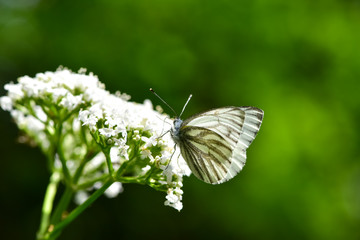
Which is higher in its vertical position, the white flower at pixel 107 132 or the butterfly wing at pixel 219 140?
the butterfly wing at pixel 219 140

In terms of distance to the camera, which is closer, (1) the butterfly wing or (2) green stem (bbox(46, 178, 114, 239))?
(2) green stem (bbox(46, 178, 114, 239))

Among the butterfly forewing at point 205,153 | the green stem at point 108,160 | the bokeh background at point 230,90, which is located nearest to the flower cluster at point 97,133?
the green stem at point 108,160

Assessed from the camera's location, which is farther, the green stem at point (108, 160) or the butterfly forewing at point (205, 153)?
the butterfly forewing at point (205, 153)

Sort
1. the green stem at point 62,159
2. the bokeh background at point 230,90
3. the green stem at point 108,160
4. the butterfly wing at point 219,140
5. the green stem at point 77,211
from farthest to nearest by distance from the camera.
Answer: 1. the bokeh background at point 230,90
2. the butterfly wing at point 219,140
3. the green stem at point 62,159
4. the green stem at point 108,160
5. the green stem at point 77,211

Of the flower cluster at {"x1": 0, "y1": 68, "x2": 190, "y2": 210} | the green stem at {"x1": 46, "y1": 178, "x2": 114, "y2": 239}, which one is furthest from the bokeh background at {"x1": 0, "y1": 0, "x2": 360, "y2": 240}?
the green stem at {"x1": 46, "y1": 178, "x2": 114, "y2": 239}

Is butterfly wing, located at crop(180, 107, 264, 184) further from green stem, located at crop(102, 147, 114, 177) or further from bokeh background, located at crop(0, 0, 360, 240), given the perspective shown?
bokeh background, located at crop(0, 0, 360, 240)

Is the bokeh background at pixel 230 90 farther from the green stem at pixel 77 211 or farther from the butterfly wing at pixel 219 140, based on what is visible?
the green stem at pixel 77 211

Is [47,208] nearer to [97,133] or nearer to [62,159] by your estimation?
[62,159]
